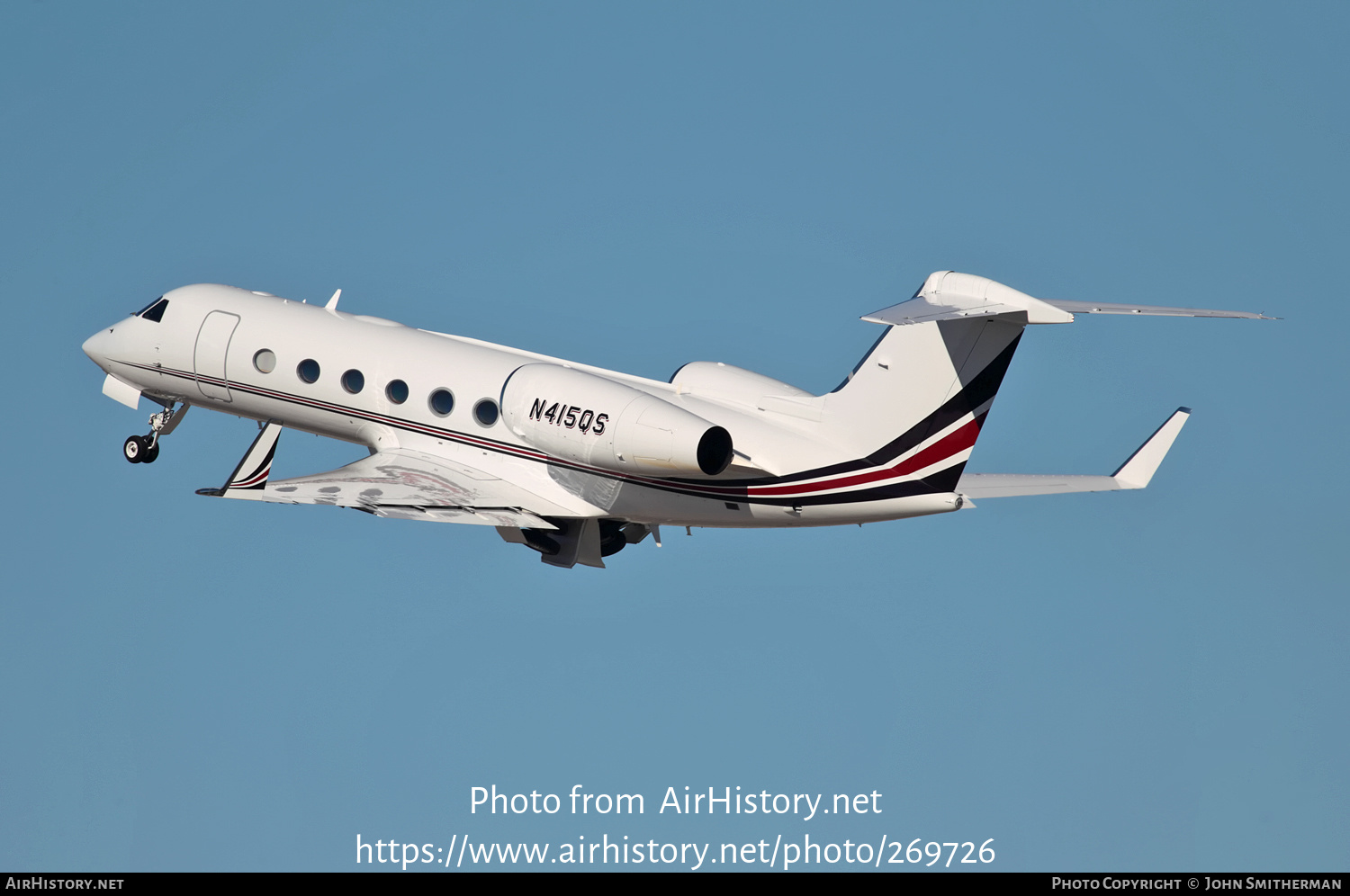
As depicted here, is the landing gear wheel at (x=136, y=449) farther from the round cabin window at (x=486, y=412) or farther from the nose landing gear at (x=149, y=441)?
the round cabin window at (x=486, y=412)

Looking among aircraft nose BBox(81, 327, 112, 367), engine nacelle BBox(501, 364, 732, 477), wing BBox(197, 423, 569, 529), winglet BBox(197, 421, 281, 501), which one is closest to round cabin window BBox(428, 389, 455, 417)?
wing BBox(197, 423, 569, 529)

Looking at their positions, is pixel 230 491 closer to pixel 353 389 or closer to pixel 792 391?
pixel 353 389

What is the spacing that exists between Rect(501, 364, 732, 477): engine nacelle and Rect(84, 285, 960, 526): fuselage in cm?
31

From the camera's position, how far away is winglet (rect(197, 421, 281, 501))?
84.3 ft

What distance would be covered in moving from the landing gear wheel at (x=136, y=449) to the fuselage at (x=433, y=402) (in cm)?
80

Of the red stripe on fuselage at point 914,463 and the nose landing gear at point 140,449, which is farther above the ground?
the nose landing gear at point 140,449

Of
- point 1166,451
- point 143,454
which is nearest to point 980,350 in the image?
point 1166,451

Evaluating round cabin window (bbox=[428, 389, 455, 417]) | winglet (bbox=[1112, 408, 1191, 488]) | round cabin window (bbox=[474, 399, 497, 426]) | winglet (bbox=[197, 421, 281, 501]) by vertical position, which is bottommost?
winglet (bbox=[197, 421, 281, 501])

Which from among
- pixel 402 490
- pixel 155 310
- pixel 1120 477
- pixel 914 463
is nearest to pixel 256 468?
pixel 402 490

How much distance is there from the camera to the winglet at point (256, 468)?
1012 inches

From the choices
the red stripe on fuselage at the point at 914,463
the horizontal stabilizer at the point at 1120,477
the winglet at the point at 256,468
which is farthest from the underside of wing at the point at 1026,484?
the winglet at the point at 256,468

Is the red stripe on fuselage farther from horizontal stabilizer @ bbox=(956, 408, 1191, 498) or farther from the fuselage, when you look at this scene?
horizontal stabilizer @ bbox=(956, 408, 1191, 498)

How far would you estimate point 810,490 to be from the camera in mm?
25438

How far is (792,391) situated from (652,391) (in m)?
2.03
